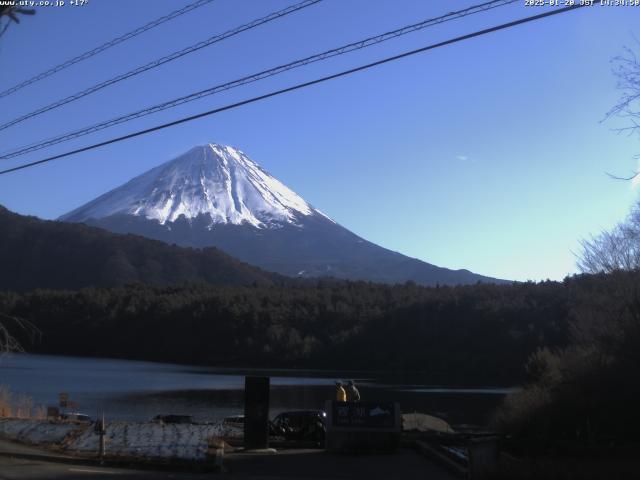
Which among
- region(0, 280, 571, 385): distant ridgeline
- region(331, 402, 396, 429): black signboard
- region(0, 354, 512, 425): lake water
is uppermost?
region(0, 280, 571, 385): distant ridgeline

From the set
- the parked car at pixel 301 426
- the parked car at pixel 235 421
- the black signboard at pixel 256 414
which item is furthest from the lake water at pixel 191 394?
the black signboard at pixel 256 414

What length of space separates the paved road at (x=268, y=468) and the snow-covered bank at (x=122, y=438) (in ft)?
2.54

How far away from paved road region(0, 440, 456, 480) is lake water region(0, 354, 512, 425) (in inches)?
929

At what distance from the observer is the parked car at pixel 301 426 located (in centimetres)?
2392

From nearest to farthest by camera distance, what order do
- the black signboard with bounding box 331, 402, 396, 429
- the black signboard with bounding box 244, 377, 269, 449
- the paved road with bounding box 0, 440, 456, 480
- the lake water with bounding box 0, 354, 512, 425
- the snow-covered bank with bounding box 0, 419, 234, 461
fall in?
1. the paved road with bounding box 0, 440, 456, 480
2. the snow-covered bank with bounding box 0, 419, 234, 461
3. the black signboard with bounding box 244, 377, 269, 449
4. the black signboard with bounding box 331, 402, 396, 429
5. the lake water with bounding box 0, 354, 512, 425

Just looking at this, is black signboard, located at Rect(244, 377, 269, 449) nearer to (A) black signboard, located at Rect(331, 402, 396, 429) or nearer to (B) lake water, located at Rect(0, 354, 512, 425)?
(A) black signboard, located at Rect(331, 402, 396, 429)

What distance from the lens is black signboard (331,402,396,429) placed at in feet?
66.9

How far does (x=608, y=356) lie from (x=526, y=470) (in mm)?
14839

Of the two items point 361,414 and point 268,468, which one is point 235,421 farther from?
point 268,468

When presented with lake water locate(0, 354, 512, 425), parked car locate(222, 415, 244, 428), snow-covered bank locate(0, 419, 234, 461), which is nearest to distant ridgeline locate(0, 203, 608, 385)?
lake water locate(0, 354, 512, 425)

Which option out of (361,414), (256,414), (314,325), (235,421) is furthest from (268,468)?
(314,325)

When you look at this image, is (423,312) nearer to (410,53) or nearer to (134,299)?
(134,299)

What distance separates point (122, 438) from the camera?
65.5 feet

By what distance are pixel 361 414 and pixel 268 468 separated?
3448 millimetres
